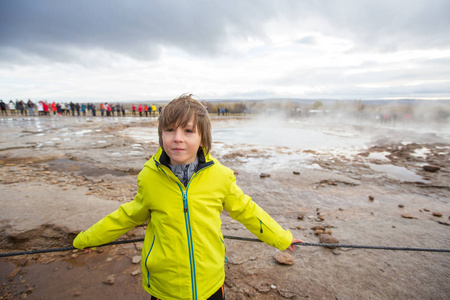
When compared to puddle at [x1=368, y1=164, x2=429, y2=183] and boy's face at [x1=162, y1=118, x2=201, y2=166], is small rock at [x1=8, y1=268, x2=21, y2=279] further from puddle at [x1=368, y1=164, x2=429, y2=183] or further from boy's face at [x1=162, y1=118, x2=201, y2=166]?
puddle at [x1=368, y1=164, x2=429, y2=183]

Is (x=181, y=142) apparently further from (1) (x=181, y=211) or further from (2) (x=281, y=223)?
(2) (x=281, y=223)

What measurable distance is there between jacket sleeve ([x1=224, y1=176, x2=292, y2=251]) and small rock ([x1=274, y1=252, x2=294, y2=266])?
965 millimetres

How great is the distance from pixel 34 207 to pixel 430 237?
5.46 m

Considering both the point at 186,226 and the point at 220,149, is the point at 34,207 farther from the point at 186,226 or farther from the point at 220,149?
the point at 220,149

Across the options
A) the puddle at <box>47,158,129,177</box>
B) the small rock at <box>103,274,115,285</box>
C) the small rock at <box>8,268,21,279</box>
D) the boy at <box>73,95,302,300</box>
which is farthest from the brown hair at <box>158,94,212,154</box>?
the puddle at <box>47,158,129,177</box>

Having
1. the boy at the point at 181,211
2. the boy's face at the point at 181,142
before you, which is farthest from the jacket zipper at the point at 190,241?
the boy's face at the point at 181,142

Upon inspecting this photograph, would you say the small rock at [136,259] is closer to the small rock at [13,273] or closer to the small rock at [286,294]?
the small rock at [13,273]

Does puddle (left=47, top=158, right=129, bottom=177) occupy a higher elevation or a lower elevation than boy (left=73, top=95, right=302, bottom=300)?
lower

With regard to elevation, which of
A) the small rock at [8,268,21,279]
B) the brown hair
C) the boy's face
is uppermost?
the brown hair

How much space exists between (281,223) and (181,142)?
256 centimetres

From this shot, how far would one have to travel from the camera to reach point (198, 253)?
53.8 inches

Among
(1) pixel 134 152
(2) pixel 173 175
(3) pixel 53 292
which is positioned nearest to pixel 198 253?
(2) pixel 173 175

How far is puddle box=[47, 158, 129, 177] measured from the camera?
525 cm

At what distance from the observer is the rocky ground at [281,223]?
2.12 metres
